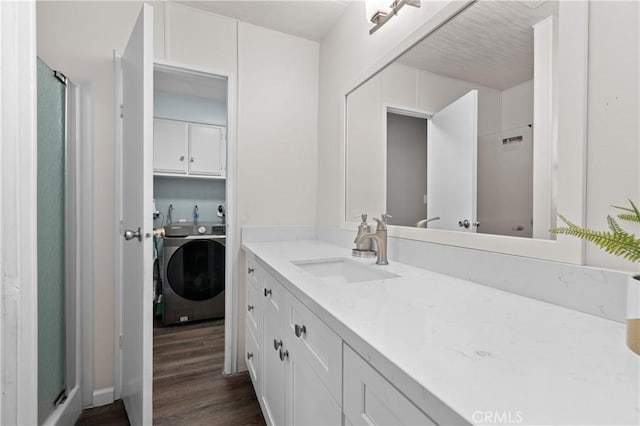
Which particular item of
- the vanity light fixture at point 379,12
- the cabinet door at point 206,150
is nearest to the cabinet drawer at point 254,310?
the vanity light fixture at point 379,12

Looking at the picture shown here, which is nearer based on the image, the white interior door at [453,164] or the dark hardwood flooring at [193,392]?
the white interior door at [453,164]

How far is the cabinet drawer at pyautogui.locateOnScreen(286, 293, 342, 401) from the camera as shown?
67 cm

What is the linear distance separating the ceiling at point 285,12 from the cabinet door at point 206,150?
149 centimetres

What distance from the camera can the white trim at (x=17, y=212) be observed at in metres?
0.81

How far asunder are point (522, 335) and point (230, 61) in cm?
214

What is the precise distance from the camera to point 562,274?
0.74 metres

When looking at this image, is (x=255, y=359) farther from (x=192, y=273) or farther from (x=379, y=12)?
(x=379, y=12)

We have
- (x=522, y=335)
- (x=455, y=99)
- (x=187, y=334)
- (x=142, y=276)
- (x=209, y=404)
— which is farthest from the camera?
(x=187, y=334)

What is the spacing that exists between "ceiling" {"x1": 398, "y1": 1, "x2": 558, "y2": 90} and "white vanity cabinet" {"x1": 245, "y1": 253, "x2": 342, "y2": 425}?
0.95m

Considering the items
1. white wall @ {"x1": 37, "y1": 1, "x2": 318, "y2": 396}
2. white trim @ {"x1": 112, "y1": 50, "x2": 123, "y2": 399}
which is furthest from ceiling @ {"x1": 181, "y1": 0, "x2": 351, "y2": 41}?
white trim @ {"x1": 112, "y1": 50, "x2": 123, "y2": 399}

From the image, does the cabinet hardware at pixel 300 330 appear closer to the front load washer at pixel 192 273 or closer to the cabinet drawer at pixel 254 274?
the cabinet drawer at pixel 254 274

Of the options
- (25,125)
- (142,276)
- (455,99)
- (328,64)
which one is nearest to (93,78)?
(25,125)

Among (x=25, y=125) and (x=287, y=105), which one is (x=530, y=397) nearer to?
(x=25, y=125)

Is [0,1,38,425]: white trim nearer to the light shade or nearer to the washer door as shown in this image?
the light shade
